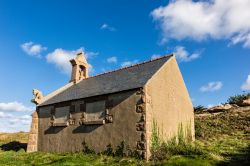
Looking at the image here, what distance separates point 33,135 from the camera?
68.8ft

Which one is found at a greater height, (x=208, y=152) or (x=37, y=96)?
(x=37, y=96)

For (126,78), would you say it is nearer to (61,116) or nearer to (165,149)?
(165,149)

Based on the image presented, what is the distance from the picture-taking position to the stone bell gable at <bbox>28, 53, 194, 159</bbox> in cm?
1424

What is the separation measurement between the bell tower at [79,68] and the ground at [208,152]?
8.40 meters

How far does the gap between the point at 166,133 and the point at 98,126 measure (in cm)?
426

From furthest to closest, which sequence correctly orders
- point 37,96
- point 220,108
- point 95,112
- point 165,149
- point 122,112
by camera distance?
point 220,108
point 37,96
point 95,112
point 122,112
point 165,149

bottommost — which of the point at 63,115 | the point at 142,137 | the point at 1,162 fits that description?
the point at 1,162

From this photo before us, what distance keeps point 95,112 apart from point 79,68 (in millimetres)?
9404

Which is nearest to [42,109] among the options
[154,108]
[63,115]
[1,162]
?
[63,115]

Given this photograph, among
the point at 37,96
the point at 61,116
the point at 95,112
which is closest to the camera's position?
the point at 95,112

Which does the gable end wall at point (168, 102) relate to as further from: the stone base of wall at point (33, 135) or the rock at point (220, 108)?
the stone base of wall at point (33, 135)

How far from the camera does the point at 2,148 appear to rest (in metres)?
23.5

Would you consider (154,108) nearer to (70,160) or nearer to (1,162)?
(70,160)

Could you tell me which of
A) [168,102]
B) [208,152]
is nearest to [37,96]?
[168,102]
